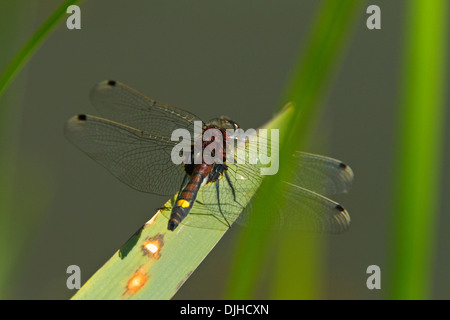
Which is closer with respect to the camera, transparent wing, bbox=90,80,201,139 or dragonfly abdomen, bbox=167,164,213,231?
dragonfly abdomen, bbox=167,164,213,231

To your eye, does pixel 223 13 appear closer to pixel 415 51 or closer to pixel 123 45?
pixel 123 45

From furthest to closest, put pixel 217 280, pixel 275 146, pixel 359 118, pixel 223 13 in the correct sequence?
pixel 223 13 → pixel 359 118 → pixel 217 280 → pixel 275 146

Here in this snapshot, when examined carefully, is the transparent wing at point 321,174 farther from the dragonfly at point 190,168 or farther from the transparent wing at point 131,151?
the transparent wing at point 131,151

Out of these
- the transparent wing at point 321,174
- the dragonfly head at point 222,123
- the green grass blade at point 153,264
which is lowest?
the green grass blade at point 153,264

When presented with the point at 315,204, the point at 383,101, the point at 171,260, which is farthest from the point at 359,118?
the point at 171,260

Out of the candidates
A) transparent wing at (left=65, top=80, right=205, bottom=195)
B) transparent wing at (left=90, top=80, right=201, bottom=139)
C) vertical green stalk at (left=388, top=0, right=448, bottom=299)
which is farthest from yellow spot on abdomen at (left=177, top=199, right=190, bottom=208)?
vertical green stalk at (left=388, top=0, right=448, bottom=299)

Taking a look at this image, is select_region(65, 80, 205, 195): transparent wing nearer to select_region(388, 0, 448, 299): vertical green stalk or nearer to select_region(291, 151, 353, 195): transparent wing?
select_region(291, 151, 353, 195): transparent wing

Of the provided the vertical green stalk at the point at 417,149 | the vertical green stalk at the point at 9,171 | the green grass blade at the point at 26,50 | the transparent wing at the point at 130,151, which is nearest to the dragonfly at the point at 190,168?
the transparent wing at the point at 130,151
